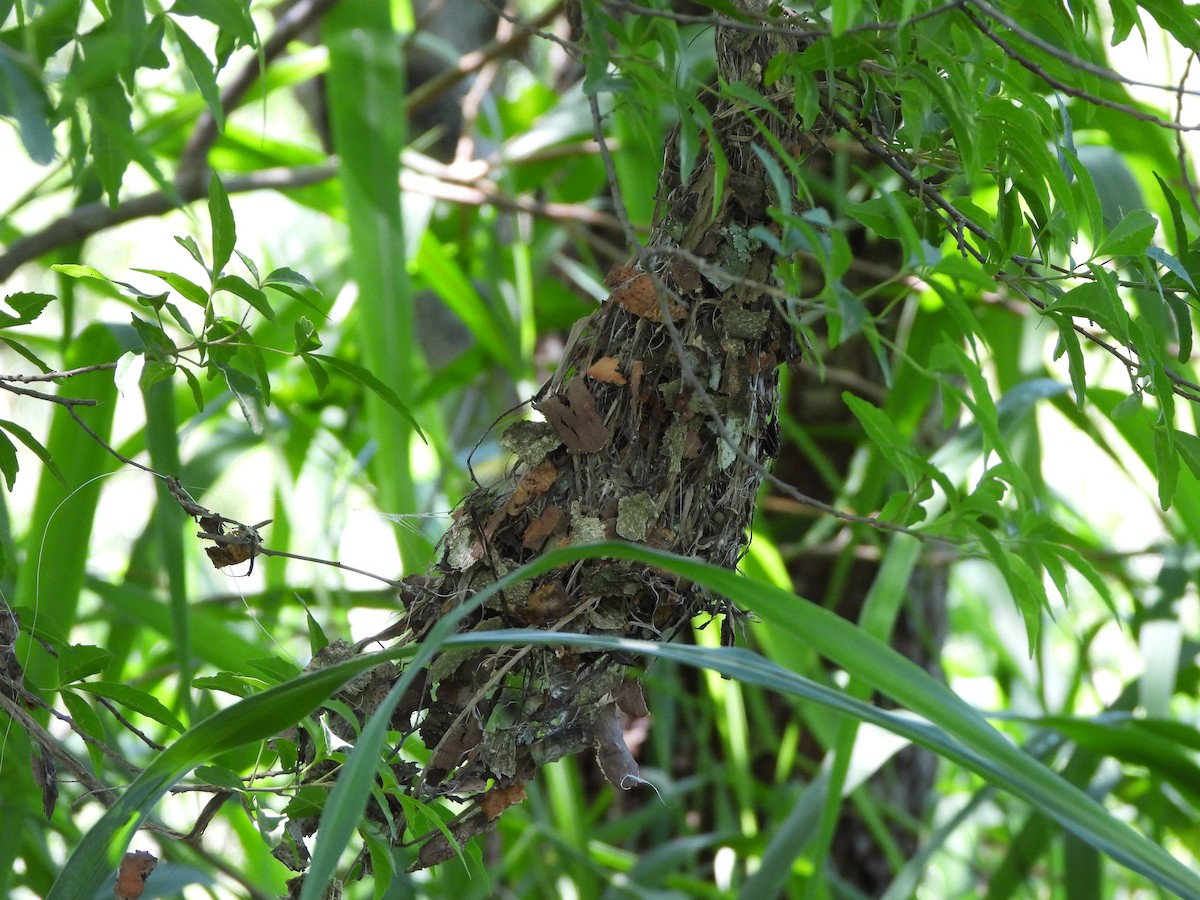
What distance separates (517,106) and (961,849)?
1.29 meters

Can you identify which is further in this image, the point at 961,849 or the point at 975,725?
the point at 961,849

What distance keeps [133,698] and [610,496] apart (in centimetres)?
12

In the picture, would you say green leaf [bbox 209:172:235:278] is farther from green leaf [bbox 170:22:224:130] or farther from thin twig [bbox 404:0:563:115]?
thin twig [bbox 404:0:563:115]

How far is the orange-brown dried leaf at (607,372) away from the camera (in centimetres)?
25

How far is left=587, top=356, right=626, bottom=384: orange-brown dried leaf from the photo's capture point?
0.25 m

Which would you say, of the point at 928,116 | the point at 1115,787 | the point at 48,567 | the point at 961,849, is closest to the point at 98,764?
the point at 48,567

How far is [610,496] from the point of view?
25cm

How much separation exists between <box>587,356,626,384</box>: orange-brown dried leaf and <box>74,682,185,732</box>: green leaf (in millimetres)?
126

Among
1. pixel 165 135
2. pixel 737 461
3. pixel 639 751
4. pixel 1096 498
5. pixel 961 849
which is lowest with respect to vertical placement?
pixel 961 849

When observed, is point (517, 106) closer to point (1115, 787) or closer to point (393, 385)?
point (393, 385)

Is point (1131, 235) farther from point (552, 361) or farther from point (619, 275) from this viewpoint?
point (552, 361)

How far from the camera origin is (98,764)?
0.91ft

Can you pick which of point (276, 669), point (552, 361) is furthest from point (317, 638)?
point (552, 361)

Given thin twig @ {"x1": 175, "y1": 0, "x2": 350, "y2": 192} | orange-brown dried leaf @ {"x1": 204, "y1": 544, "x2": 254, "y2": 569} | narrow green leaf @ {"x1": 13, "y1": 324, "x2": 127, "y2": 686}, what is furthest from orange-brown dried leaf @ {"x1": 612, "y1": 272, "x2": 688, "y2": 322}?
thin twig @ {"x1": 175, "y1": 0, "x2": 350, "y2": 192}
